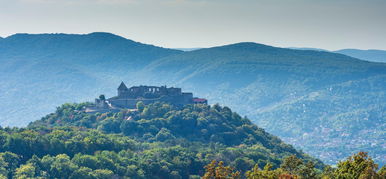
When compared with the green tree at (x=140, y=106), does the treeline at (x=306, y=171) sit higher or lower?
higher

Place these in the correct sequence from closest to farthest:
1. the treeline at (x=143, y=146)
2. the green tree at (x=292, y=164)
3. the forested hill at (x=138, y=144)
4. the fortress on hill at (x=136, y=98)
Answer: the green tree at (x=292, y=164)
the treeline at (x=143, y=146)
the forested hill at (x=138, y=144)
the fortress on hill at (x=136, y=98)

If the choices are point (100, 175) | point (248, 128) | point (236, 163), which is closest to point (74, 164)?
point (100, 175)

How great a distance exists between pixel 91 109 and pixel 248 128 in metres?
29.1

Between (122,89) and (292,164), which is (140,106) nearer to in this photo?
(122,89)

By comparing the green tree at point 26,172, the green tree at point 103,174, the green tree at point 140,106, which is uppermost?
the green tree at point 140,106

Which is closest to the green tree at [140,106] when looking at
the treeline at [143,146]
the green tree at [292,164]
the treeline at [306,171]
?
the treeline at [143,146]

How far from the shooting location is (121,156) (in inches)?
5187

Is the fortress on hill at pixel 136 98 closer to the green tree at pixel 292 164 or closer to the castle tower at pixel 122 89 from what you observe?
the castle tower at pixel 122 89

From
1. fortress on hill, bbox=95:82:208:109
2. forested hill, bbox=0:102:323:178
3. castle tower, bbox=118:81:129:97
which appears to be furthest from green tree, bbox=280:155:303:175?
castle tower, bbox=118:81:129:97

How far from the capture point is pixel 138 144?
148125 mm

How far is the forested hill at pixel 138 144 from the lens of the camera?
11944cm

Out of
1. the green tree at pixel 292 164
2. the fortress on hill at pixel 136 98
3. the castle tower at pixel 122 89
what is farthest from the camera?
the fortress on hill at pixel 136 98

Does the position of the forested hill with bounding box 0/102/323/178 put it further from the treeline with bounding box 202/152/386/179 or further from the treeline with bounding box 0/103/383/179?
the treeline with bounding box 202/152/386/179

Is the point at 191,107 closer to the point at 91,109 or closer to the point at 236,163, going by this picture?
the point at 91,109
